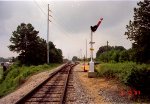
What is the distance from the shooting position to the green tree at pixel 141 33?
24.1 metres

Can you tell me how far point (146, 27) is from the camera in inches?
963

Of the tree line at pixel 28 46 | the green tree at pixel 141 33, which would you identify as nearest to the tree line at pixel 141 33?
the green tree at pixel 141 33

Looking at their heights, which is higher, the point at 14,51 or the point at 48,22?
the point at 48,22

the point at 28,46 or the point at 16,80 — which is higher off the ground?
the point at 28,46

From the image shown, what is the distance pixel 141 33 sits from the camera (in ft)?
79.1

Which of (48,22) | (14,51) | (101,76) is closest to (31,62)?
(14,51)

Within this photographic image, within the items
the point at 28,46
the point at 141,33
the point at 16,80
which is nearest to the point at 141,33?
the point at 141,33

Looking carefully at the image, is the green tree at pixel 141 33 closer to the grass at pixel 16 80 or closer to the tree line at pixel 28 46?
the grass at pixel 16 80

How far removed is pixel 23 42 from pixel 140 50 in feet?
185

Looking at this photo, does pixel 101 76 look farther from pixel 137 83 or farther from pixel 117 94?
pixel 137 83

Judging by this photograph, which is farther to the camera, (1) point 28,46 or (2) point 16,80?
(1) point 28,46

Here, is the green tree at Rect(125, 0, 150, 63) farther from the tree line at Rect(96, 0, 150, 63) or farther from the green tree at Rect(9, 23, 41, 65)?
the green tree at Rect(9, 23, 41, 65)

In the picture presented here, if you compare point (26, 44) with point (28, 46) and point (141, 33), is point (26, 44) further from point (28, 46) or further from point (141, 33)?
point (141, 33)

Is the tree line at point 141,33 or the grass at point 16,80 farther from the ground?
the tree line at point 141,33
